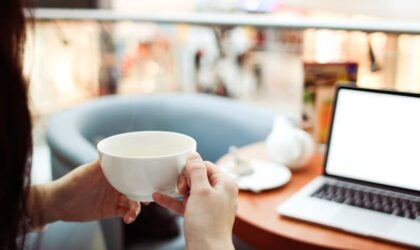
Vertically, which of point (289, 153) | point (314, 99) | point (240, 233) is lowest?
point (240, 233)

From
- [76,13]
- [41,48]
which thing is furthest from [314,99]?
[41,48]

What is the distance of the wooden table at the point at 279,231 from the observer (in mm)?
1045

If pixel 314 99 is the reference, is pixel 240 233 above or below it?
below

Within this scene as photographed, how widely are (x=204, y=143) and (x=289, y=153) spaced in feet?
3.18

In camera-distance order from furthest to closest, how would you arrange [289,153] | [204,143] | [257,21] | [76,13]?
[76,13] < [204,143] < [257,21] < [289,153]

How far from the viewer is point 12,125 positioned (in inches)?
29.1

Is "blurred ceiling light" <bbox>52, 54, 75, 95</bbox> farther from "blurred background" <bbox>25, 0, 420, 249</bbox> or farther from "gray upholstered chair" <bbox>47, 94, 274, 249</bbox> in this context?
"gray upholstered chair" <bbox>47, 94, 274, 249</bbox>

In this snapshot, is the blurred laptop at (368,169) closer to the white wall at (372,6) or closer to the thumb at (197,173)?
the thumb at (197,173)

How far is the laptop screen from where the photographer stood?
121cm

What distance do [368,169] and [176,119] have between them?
1300mm

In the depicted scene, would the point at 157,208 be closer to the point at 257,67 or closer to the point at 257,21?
the point at 257,21

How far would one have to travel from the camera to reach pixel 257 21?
7.25 feet

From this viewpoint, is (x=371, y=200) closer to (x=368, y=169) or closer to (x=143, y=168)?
(x=368, y=169)

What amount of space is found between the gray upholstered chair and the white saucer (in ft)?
2.25
